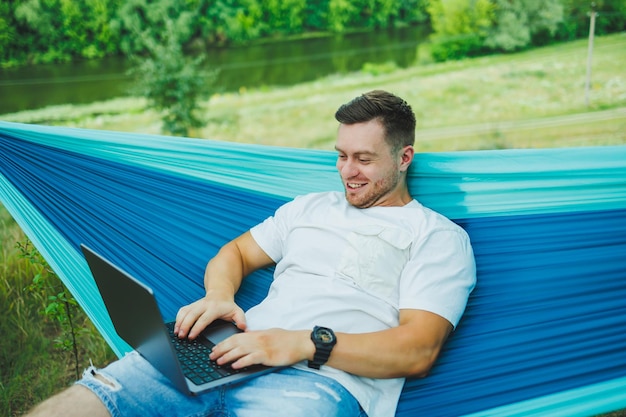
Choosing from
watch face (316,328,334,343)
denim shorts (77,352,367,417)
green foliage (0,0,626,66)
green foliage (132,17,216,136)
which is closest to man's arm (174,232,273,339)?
denim shorts (77,352,367,417)

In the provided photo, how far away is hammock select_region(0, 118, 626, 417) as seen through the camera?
1.46 meters

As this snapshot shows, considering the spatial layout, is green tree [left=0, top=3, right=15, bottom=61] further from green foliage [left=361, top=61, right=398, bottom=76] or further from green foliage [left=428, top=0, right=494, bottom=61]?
green foliage [left=428, top=0, right=494, bottom=61]

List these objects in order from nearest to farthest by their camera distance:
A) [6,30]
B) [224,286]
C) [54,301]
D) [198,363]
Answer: [198,363] → [224,286] → [54,301] → [6,30]

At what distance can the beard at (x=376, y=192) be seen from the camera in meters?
1.53

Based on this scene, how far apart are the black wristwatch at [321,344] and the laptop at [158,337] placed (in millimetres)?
98

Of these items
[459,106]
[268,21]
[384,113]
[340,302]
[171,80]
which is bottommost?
[459,106]

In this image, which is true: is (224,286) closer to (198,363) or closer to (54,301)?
(198,363)

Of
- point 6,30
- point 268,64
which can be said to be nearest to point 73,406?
point 6,30

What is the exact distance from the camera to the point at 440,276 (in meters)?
1.31

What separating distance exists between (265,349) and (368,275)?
319 millimetres

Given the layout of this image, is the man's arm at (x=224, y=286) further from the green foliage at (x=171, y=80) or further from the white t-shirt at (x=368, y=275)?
the green foliage at (x=171, y=80)

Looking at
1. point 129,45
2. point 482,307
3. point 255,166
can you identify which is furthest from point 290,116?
point 482,307

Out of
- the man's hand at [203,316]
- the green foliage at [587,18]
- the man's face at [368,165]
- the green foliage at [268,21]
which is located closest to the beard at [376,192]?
the man's face at [368,165]

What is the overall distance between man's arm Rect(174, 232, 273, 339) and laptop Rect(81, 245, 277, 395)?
27mm
